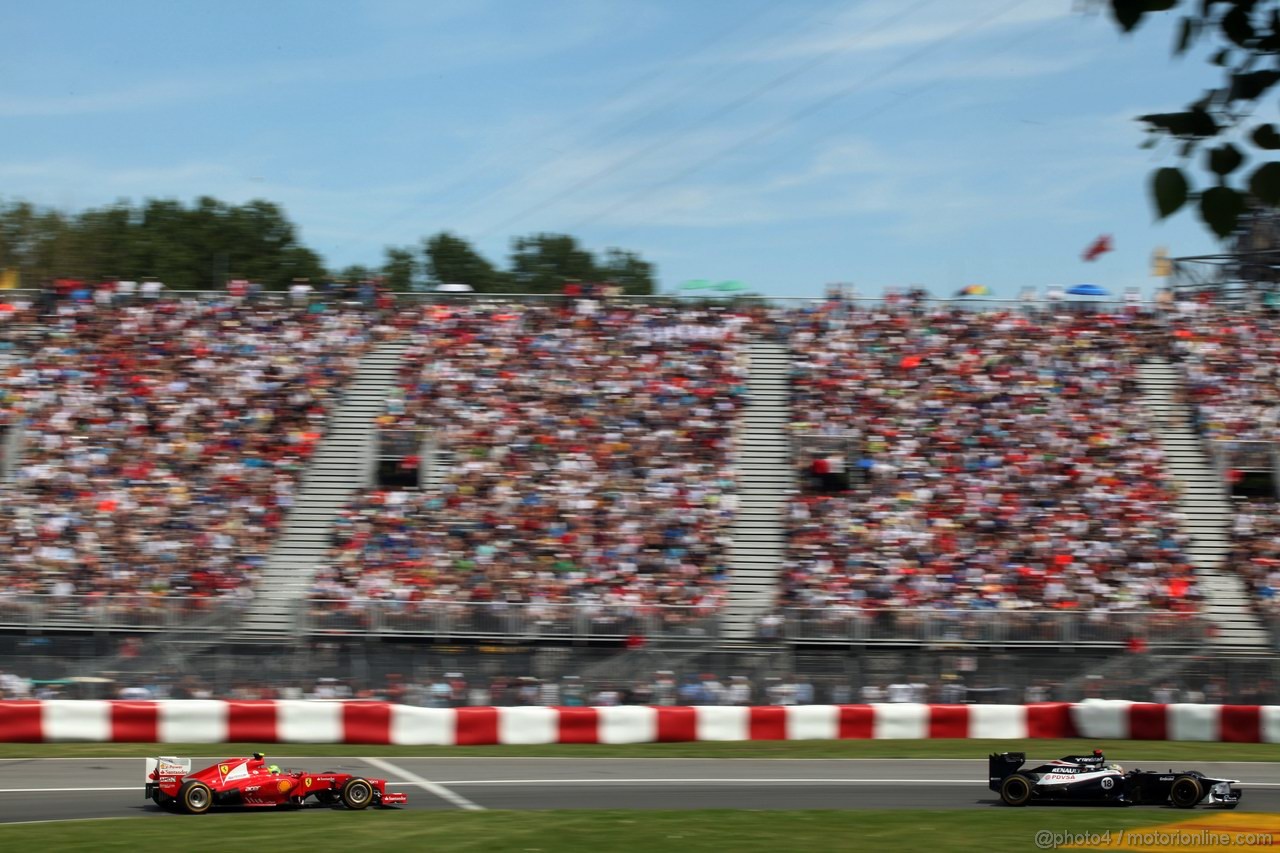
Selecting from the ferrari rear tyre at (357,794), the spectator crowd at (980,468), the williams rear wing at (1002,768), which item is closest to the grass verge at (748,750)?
the spectator crowd at (980,468)

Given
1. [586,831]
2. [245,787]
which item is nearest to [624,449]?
[245,787]

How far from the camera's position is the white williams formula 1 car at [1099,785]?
12.8 metres

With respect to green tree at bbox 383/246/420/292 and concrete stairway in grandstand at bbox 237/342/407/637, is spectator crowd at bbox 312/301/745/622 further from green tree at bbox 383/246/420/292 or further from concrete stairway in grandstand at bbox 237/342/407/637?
green tree at bbox 383/246/420/292

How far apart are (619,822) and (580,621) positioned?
24.6 feet

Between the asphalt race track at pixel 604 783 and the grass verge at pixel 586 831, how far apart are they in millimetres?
781

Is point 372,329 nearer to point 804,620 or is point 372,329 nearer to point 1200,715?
point 804,620

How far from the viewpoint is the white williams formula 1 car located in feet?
41.8

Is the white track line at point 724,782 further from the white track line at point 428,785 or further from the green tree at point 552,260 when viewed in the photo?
the green tree at point 552,260

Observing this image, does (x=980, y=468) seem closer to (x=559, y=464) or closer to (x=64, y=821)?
(x=559, y=464)

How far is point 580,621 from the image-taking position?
19484 millimetres

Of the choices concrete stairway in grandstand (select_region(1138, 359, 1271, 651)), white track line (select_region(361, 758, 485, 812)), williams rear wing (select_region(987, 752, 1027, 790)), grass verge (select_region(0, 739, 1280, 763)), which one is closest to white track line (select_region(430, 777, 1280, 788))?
white track line (select_region(361, 758, 485, 812))

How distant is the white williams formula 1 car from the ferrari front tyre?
7.43m

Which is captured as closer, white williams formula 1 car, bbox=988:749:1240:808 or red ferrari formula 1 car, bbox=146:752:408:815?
red ferrari formula 1 car, bbox=146:752:408:815

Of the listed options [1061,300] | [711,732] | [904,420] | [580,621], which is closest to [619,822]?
[711,732]
